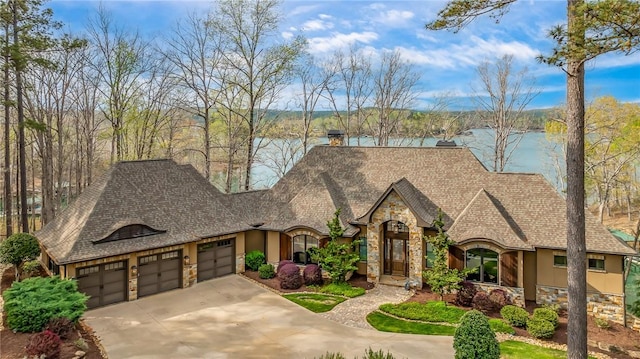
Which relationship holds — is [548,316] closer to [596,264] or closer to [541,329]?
[541,329]

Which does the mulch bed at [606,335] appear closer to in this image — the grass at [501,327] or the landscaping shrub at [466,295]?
the grass at [501,327]

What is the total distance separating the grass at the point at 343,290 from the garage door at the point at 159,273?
6471 mm

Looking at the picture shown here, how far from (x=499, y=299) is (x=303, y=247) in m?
8.96

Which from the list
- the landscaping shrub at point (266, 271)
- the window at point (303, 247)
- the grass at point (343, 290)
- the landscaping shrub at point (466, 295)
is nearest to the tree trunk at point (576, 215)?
the landscaping shrub at point (466, 295)

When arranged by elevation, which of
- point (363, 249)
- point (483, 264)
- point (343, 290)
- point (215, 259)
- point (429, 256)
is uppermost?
point (363, 249)

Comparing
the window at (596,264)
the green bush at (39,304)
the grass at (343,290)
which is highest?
the window at (596,264)

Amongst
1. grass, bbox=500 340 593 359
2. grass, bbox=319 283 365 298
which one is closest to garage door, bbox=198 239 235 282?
grass, bbox=319 283 365 298

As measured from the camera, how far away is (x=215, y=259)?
19469 mm

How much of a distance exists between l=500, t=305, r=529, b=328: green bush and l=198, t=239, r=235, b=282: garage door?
12332 mm

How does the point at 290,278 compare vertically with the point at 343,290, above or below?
above

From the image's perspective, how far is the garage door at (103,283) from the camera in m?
15.4

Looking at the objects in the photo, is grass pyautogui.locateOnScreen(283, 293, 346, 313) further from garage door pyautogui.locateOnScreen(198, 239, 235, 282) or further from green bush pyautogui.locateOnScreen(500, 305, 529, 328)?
green bush pyautogui.locateOnScreen(500, 305, 529, 328)

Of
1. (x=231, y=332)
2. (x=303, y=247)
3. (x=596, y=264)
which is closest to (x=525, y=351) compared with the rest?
(x=596, y=264)

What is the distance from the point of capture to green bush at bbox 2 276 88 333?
39.1 feet
